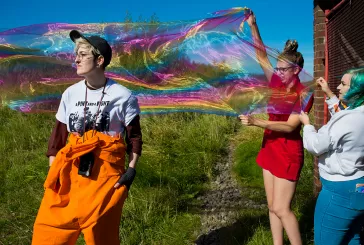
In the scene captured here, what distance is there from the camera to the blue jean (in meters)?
2.46

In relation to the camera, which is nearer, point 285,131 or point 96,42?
point 96,42

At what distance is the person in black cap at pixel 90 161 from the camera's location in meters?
2.55

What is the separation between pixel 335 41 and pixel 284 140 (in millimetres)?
1696

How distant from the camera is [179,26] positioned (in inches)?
150

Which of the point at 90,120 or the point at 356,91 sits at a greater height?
the point at 356,91

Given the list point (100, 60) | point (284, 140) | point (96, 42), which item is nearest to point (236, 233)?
point (284, 140)

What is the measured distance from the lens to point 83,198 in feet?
8.42

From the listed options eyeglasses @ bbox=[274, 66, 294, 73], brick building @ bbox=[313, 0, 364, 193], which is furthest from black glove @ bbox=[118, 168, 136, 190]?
brick building @ bbox=[313, 0, 364, 193]

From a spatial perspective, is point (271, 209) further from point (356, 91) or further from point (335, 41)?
point (335, 41)

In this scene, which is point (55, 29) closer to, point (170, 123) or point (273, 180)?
point (273, 180)

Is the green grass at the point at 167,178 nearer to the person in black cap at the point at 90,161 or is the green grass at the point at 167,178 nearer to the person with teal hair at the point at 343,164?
the person with teal hair at the point at 343,164

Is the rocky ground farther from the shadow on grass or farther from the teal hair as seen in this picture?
the teal hair

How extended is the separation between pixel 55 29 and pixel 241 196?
11.6ft

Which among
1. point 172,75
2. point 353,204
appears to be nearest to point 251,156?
point 172,75
